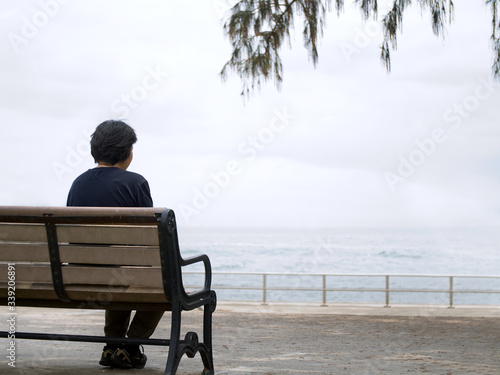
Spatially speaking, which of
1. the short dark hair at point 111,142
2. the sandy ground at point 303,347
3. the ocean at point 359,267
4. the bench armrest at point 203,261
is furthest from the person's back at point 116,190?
the ocean at point 359,267

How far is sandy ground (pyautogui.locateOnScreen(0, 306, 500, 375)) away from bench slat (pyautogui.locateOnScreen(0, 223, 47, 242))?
0.85 meters

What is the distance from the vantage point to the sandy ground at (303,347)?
152 inches

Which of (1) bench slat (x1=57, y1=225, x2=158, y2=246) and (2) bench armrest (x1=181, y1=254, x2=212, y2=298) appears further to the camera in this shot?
(2) bench armrest (x1=181, y1=254, x2=212, y2=298)

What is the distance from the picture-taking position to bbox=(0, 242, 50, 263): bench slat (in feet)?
10.6

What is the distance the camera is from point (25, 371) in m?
3.61

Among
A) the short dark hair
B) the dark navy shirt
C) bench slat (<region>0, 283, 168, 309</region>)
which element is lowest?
bench slat (<region>0, 283, 168, 309</region>)

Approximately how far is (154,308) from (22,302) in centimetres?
74

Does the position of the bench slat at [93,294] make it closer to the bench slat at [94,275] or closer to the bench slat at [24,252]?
the bench slat at [94,275]

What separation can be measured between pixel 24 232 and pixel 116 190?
554mm

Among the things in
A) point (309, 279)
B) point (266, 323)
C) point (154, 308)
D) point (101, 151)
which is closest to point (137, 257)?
point (154, 308)

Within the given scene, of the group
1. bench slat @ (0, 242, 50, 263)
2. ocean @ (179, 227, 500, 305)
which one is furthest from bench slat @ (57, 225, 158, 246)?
ocean @ (179, 227, 500, 305)

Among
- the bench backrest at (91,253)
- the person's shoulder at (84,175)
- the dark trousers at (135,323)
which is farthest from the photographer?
the person's shoulder at (84,175)

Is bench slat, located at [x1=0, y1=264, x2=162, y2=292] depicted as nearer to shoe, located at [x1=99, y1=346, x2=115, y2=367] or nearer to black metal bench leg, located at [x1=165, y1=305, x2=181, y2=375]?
black metal bench leg, located at [x1=165, y1=305, x2=181, y2=375]

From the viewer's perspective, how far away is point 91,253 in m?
3.17
